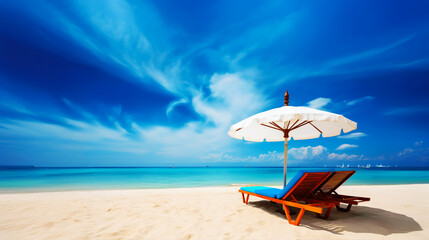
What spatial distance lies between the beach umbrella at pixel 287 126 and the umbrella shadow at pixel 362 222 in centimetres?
110

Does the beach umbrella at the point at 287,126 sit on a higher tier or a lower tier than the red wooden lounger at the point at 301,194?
higher

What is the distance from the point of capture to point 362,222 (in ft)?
11.9

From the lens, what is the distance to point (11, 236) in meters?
3.03

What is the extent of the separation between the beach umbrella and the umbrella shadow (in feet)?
3.62

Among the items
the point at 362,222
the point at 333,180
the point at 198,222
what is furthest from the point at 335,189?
the point at 198,222

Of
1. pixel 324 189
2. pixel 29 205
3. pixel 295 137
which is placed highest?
pixel 295 137

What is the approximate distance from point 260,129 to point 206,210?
2.83 meters

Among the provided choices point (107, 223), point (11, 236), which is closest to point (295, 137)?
point (107, 223)

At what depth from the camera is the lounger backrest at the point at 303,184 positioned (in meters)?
3.39

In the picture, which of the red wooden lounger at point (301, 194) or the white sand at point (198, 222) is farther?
the red wooden lounger at point (301, 194)

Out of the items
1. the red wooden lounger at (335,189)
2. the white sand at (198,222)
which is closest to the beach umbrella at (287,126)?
the red wooden lounger at (335,189)

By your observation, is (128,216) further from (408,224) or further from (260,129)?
(408,224)

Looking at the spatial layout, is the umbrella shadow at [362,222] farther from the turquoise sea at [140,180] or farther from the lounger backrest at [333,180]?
the turquoise sea at [140,180]

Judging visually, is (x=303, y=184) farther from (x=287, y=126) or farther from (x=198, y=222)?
(x=198, y=222)
